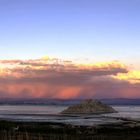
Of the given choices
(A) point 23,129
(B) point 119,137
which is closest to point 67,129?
(A) point 23,129

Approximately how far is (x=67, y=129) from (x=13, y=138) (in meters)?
18.4

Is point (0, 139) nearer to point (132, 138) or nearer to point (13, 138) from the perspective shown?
point (13, 138)

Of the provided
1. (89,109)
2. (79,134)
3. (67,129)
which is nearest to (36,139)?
(79,134)

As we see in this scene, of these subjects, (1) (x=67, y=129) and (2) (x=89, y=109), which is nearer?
(1) (x=67, y=129)

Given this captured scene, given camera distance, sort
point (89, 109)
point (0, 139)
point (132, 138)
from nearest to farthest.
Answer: point (0, 139), point (132, 138), point (89, 109)

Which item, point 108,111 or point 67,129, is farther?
point 108,111

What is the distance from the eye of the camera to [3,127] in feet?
204

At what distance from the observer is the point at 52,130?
199 ft

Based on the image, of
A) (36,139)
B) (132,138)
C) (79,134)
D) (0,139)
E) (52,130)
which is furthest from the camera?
(52,130)

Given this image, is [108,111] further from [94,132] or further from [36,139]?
[36,139]

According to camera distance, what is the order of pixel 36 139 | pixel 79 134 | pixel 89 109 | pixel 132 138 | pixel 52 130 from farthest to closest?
1. pixel 89 109
2. pixel 52 130
3. pixel 79 134
4. pixel 132 138
5. pixel 36 139

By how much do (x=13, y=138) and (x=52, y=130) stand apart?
55.4ft

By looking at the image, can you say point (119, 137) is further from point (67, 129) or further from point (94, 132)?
point (67, 129)

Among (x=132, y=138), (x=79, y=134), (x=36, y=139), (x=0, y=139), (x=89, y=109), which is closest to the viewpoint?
(x=0, y=139)
